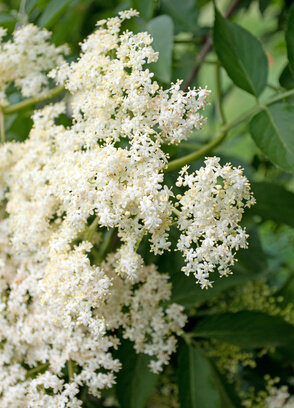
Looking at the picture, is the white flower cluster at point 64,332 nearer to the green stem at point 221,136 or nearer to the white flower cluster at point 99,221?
the white flower cluster at point 99,221

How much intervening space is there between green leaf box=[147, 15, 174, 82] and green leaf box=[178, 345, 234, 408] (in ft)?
1.75

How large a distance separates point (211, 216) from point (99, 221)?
0.49 ft

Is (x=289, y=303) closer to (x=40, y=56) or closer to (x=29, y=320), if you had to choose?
(x=29, y=320)

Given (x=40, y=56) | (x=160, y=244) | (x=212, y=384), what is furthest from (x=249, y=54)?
(x=212, y=384)

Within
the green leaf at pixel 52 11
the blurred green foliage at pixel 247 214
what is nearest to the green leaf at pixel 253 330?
the blurred green foliage at pixel 247 214

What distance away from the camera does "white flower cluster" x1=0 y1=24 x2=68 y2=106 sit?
36.6 inches

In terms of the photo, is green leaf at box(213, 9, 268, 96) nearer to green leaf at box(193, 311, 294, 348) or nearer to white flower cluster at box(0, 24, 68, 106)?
white flower cluster at box(0, 24, 68, 106)

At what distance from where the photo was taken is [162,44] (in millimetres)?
877

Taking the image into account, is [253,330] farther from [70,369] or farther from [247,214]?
[70,369]

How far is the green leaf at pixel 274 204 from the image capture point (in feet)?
3.59

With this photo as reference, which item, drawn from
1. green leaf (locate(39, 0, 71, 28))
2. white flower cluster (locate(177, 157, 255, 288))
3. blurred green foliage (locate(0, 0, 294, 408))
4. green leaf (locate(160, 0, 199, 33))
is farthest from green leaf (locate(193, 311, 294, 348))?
green leaf (locate(160, 0, 199, 33))

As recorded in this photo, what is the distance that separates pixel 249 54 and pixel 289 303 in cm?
58

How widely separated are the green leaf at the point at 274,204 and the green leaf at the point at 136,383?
1.32 feet

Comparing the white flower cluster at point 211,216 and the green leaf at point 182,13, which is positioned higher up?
the green leaf at point 182,13
